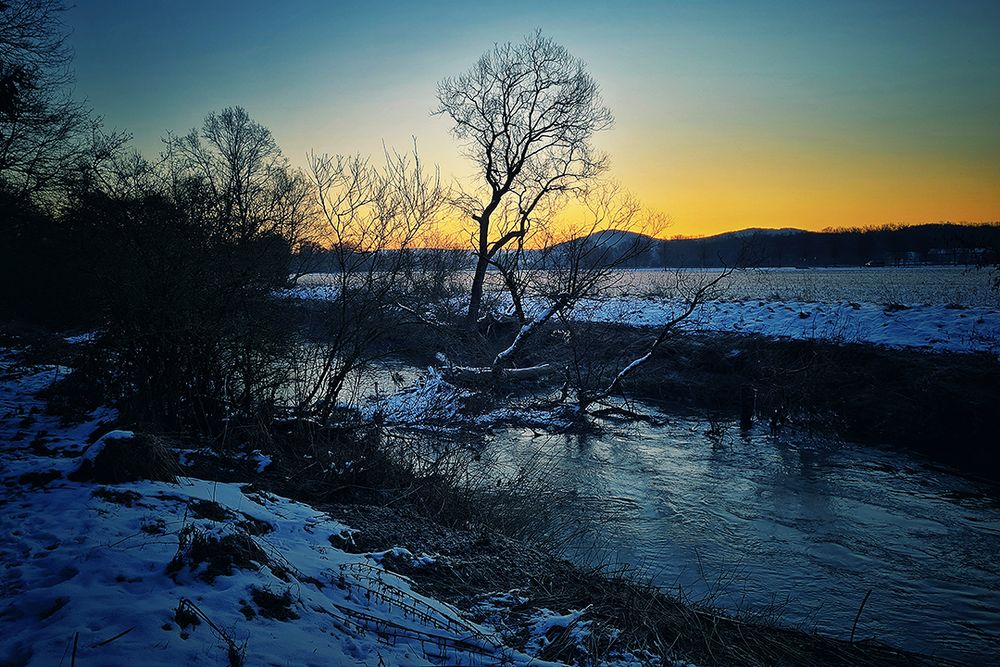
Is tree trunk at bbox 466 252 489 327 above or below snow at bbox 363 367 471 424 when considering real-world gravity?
above

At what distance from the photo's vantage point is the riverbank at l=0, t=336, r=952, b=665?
10.0 ft

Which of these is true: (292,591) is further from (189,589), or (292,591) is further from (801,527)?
(801,527)

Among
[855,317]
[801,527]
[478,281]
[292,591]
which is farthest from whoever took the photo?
[478,281]

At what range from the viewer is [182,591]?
3424mm

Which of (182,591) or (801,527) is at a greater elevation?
(182,591)

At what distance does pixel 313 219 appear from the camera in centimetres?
1007

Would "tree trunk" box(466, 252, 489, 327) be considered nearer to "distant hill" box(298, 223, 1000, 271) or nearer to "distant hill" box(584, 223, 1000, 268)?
"distant hill" box(298, 223, 1000, 271)

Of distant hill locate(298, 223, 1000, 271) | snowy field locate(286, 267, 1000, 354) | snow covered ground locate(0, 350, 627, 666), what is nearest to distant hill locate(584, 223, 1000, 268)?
distant hill locate(298, 223, 1000, 271)

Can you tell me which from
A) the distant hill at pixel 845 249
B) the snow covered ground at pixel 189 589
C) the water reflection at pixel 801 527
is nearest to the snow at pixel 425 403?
the water reflection at pixel 801 527

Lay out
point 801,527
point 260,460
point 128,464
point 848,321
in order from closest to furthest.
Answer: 1. point 128,464
2. point 260,460
3. point 801,527
4. point 848,321

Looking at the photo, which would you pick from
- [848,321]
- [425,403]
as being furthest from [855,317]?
[425,403]

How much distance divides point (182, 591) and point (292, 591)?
0.67 meters

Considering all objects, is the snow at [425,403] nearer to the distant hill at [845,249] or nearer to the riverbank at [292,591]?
the riverbank at [292,591]

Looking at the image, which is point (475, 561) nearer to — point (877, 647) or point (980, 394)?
point (877, 647)
